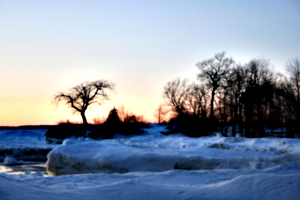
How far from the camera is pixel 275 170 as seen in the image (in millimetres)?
7867

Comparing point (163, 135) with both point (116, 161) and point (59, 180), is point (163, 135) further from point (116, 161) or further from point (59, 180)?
point (59, 180)

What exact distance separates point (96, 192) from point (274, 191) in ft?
9.31

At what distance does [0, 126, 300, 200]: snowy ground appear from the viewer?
4594mm

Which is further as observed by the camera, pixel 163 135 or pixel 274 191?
pixel 163 135

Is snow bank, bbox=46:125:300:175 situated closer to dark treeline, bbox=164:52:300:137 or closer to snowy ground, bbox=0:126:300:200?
snowy ground, bbox=0:126:300:200

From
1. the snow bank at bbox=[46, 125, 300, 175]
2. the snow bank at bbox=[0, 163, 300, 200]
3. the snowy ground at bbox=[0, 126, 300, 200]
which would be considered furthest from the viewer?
the snow bank at bbox=[46, 125, 300, 175]

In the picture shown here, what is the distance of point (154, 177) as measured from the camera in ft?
22.8

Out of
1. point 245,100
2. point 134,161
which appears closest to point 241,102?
point 245,100

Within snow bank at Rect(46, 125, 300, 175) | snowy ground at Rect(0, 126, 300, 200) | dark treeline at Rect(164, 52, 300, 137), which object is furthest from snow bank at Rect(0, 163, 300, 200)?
dark treeline at Rect(164, 52, 300, 137)

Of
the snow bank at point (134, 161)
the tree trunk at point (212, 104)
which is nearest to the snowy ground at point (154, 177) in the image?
the snow bank at point (134, 161)

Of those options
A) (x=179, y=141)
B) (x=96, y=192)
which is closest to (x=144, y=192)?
(x=96, y=192)

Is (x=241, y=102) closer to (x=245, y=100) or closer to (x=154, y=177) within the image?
(x=245, y=100)

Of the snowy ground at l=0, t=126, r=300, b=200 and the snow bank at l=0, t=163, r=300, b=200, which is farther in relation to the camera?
the snowy ground at l=0, t=126, r=300, b=200

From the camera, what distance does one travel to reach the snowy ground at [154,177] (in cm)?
459
